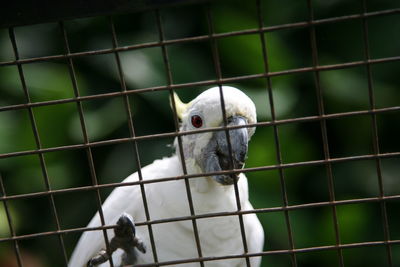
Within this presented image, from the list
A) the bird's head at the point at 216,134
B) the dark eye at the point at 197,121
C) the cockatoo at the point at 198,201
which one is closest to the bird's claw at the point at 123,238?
the cockatoo at the point at 198,201

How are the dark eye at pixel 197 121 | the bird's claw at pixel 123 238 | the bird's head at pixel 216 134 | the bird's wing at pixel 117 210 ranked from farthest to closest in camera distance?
the bird's wing at pixel 117 210, the dark eye at pixel 197 121, the bird's head at pixel 216 134, the bird's claw at pixel 123 238

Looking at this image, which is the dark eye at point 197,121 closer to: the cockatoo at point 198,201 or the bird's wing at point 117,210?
the cockatoo at point 198,201

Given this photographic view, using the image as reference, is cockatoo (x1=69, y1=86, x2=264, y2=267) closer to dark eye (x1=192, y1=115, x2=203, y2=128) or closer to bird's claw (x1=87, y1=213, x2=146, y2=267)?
dark eye (x1=192, y1=115, x2=203, y2=128)

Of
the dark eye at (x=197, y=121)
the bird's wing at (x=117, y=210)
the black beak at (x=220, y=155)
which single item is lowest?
the bird's wing at (x=117, y=210)

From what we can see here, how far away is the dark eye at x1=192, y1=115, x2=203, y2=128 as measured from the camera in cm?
190

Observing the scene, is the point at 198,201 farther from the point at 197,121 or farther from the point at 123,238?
the point at 123,238

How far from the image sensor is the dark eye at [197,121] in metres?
1.90

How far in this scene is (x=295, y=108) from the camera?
3.04 metres

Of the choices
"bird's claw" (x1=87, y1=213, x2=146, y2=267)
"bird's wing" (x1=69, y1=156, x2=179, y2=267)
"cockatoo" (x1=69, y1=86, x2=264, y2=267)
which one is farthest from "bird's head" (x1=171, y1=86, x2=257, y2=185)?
"bird's claw" (x1=87, y1=213, x2=146, y2=267)

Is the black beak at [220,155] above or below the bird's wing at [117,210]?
above

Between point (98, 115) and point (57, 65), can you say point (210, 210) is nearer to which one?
point (98, 115)

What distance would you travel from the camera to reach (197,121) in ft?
6.26

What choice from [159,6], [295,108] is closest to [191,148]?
[159,6]

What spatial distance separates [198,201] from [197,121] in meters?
0.29
